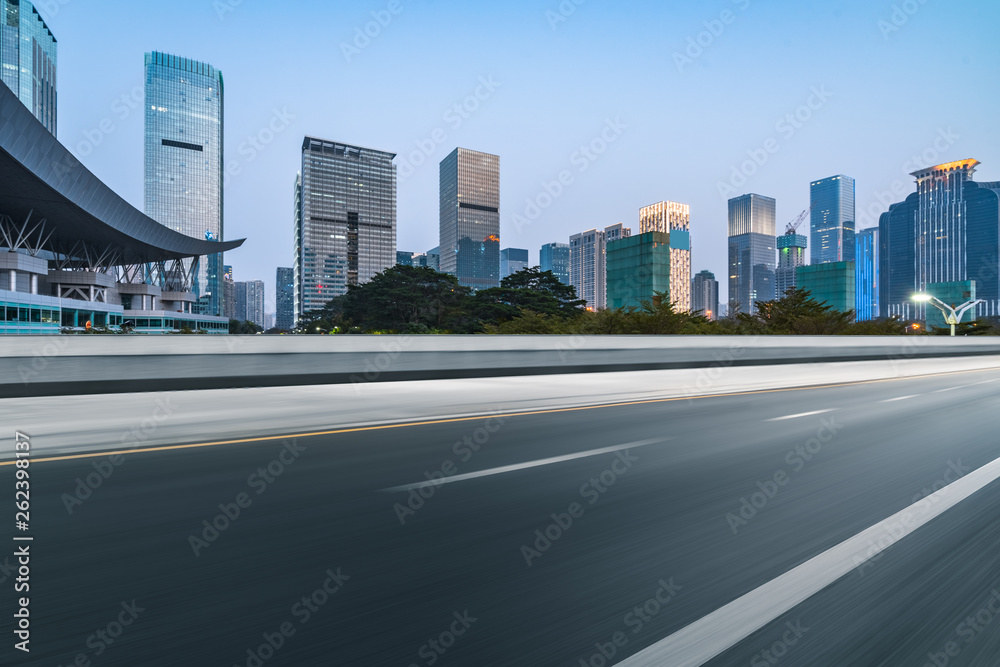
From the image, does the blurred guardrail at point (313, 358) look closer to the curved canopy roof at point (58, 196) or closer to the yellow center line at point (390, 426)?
the yellow center line at point (390, 426)

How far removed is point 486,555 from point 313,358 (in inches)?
413

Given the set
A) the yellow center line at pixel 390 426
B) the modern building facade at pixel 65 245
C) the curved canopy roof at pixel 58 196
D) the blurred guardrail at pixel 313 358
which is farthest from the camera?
the modern building facade at pixel 65 245

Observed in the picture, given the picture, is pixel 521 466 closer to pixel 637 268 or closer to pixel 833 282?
pixel 637 268

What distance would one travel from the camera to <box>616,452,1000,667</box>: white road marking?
2.28 meters

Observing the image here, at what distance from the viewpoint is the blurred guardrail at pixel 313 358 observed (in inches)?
405

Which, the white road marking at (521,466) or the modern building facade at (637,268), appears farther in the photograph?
the modern building facade at (637,268)

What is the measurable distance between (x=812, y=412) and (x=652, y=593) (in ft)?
25.2

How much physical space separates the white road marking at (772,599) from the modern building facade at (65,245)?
4415cm

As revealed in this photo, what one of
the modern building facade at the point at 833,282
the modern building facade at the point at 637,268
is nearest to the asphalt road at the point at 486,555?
the modern building facade at the point at 637,268

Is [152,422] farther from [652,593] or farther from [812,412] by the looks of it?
[812,412]

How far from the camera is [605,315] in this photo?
97.7 feet

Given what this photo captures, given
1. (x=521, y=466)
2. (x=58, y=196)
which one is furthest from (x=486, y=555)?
(x=58, y=196)

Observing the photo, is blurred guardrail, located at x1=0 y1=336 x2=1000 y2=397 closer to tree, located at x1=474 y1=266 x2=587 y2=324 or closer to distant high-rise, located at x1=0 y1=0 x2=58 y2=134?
tree, located at x1=474 y1=266 x2=587 y2=324

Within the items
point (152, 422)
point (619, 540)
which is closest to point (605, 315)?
point (152, 422)
